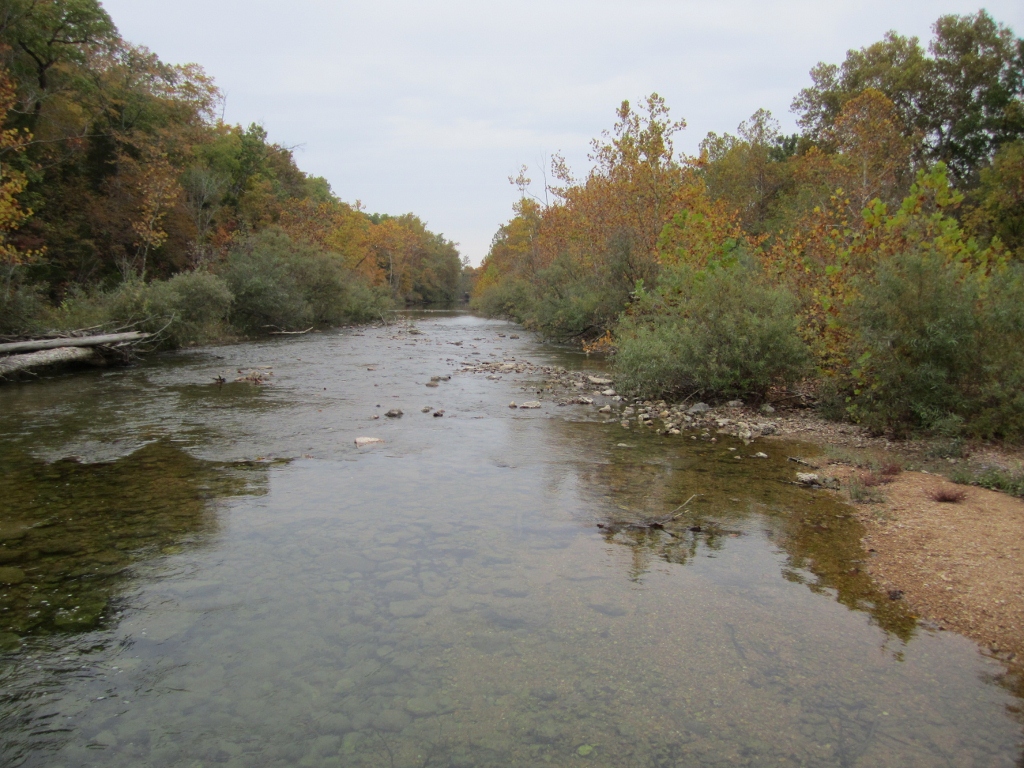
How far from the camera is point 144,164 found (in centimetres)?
2975

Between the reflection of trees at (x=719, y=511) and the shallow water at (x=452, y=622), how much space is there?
42mm

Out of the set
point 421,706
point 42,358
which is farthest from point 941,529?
point 42,358

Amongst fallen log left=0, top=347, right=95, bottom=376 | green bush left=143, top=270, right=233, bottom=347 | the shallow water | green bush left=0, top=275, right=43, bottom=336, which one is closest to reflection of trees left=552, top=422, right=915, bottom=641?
the shallow water

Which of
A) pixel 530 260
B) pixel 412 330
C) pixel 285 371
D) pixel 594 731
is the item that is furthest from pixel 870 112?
pixel 594 731

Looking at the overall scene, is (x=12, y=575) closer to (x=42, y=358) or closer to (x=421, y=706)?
(x=421, y=706)

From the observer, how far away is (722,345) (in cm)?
1273

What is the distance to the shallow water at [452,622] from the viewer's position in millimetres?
3664

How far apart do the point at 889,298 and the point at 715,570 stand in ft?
20.6

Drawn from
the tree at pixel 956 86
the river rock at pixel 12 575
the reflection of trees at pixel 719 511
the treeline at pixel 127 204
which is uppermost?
the tree at pixel 956 86

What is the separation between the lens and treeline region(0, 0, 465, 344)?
70.0 ft

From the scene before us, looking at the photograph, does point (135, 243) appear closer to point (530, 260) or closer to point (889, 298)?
point (530, 260)

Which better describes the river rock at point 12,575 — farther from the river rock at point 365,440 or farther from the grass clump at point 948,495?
the grass clump at point 948,495

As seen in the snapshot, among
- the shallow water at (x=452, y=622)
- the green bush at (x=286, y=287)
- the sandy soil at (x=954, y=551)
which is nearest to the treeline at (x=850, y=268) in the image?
the sandy soil at (x=954, y=551)

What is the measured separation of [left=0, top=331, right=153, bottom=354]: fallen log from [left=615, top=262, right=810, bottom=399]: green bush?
49.6ft
